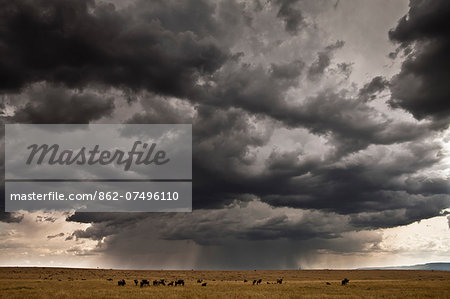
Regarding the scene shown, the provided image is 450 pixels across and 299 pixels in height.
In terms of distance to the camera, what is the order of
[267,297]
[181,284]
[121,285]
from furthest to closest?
[181,284]
[121,285]
[267,297]

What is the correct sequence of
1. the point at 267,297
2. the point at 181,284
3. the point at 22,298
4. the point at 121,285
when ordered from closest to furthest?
1. the point at 22,298
2. the point at 267,297
3. the point at 121,285
4. the point at 181,284

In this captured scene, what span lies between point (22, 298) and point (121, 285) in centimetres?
1971

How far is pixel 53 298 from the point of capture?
33.9 m

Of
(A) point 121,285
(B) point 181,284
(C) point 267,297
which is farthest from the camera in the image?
(B) point 181,284

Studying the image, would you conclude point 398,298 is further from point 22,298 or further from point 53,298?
point 22,298

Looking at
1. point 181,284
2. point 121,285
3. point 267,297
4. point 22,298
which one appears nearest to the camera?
point 22,298

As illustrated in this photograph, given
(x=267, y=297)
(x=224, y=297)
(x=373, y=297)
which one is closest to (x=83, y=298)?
(x=224, y=297)

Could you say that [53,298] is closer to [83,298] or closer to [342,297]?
[83,298]

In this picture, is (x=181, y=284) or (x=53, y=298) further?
(x=181, y=284)

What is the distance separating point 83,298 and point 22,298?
5528mm

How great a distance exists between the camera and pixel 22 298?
33.9m

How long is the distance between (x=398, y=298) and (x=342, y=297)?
5252mm

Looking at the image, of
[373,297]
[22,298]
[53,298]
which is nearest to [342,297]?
[373,297]

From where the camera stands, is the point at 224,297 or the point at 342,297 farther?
the point at 342,297
